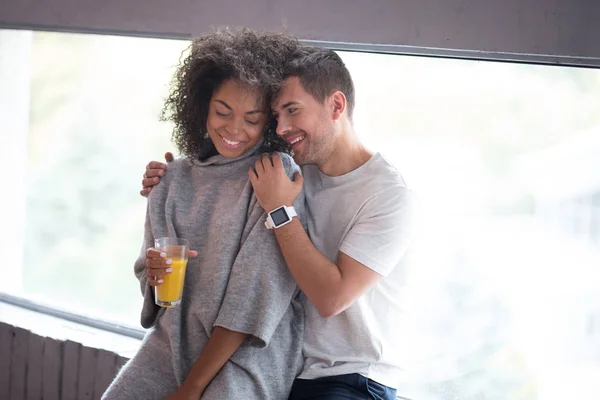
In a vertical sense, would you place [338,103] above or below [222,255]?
above

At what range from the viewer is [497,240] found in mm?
2520

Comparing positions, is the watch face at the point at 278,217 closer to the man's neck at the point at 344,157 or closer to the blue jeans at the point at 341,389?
the man's neck at the point at 344,157

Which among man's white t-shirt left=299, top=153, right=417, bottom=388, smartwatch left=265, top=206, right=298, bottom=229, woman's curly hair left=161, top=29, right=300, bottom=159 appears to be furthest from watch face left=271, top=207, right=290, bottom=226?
woman's curly hair left=161, top=29, right=300, bottom=159

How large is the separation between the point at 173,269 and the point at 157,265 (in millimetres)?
44

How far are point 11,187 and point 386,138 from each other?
1896 mm

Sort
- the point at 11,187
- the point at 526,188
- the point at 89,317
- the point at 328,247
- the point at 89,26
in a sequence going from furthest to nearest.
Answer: the point at 11,187
the point at 89,317
the point at 89,26
the point at 526,188
the point at 328,247

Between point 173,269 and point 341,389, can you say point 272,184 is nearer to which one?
point 173,269

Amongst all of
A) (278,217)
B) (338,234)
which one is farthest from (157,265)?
(338,234)

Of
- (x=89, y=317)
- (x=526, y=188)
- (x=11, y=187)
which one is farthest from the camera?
(x=11, y=187)

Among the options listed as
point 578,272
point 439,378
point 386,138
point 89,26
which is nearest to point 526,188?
point 578,272

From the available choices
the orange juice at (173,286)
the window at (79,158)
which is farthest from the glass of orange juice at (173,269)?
the window at (79,158)

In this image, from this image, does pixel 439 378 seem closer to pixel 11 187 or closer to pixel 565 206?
pixel 565 206

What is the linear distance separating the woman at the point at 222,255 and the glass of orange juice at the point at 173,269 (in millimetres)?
30

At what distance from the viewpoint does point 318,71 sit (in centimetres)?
227
